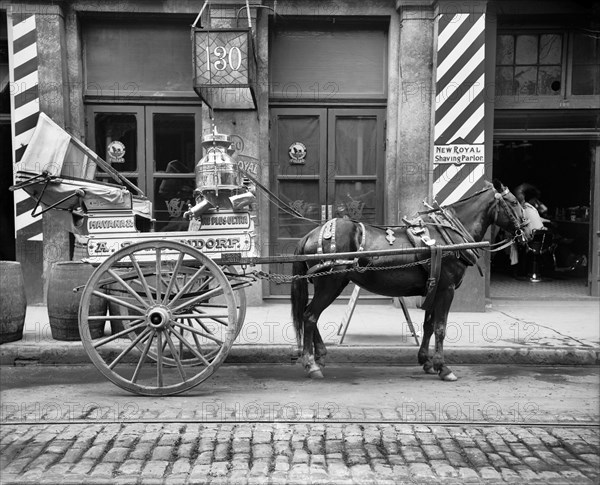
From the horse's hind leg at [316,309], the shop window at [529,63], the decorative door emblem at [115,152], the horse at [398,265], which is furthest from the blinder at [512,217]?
the decorative door emblem at [115,152]

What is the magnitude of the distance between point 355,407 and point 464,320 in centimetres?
415

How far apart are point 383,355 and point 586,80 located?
6.76 meters

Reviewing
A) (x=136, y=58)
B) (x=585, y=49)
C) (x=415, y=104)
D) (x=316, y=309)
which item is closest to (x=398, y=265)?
(x=316, y=309)

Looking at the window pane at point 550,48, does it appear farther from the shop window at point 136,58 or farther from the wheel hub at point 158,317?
the wheel hub at point 158,317

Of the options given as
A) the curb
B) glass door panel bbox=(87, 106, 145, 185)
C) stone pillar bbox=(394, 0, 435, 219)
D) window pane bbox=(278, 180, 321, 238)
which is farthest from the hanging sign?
glass door panel bbox=(87, 106, 145, 185)

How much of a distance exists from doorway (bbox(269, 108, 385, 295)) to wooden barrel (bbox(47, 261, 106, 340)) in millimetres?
3771

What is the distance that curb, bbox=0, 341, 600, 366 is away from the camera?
685cm

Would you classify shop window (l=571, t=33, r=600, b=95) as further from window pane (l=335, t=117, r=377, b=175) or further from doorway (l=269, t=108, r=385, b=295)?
window pane (l=335, t=117, r=377, b=175)

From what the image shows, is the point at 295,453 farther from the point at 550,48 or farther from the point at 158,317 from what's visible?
the point at 550,48

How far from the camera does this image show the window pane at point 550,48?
10.2m

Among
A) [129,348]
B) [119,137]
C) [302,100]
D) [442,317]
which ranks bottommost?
[129,348]

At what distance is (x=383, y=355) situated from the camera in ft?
22.8

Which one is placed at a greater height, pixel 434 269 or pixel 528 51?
pixel 528 51

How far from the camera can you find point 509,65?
404 inches
